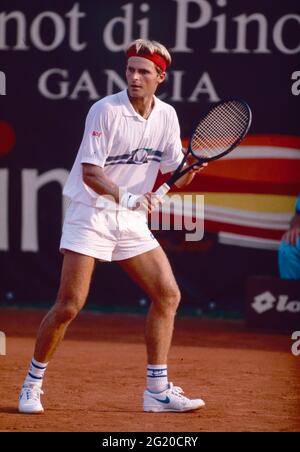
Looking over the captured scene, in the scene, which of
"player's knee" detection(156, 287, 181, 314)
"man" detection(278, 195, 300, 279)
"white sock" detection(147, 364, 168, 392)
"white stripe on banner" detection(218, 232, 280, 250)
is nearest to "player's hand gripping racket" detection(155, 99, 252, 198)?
"player's knee" detection(156, 287, 181, 314)

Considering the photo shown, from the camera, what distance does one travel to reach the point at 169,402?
18.3ft

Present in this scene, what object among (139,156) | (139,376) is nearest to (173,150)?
(139,156)

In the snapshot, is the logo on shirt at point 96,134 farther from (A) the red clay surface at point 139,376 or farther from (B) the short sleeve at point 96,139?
(A) the red clay surface at point 139,376

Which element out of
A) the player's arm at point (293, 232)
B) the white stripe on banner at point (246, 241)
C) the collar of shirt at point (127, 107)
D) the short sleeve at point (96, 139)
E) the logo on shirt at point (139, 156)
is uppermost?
the collar of shirt at point (127, 107)

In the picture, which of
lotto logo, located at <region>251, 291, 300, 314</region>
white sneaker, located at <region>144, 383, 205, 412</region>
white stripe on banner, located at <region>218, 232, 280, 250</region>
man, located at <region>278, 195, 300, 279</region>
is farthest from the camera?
white stripe on banner, located at <region>218, 232, 280, 250</region>

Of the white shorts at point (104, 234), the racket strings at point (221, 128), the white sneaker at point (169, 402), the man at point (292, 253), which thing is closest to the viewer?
the white shorts at point (104, 234)

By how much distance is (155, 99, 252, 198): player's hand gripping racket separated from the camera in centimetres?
566

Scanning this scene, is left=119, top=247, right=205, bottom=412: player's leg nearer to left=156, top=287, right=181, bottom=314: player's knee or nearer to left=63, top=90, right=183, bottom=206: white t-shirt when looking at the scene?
left=156, top=287, right=181, bottom=314: player's knee

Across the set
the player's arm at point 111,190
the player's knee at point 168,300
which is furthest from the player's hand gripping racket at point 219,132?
the player's knee at point 168,300

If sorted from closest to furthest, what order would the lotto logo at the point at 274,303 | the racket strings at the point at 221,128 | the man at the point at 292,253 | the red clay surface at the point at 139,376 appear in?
the red clay surface at the point at 139,376 < the racket strings at the point at 221,128 < the lotto logo at the point at 274,303 < the man at the point at 292,253

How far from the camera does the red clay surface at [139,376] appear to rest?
5.32 meters

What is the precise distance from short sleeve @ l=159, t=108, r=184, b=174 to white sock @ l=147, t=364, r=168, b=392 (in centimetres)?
100

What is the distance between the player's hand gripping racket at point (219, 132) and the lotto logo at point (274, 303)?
3.20 meters

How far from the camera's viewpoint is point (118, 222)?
552cm
